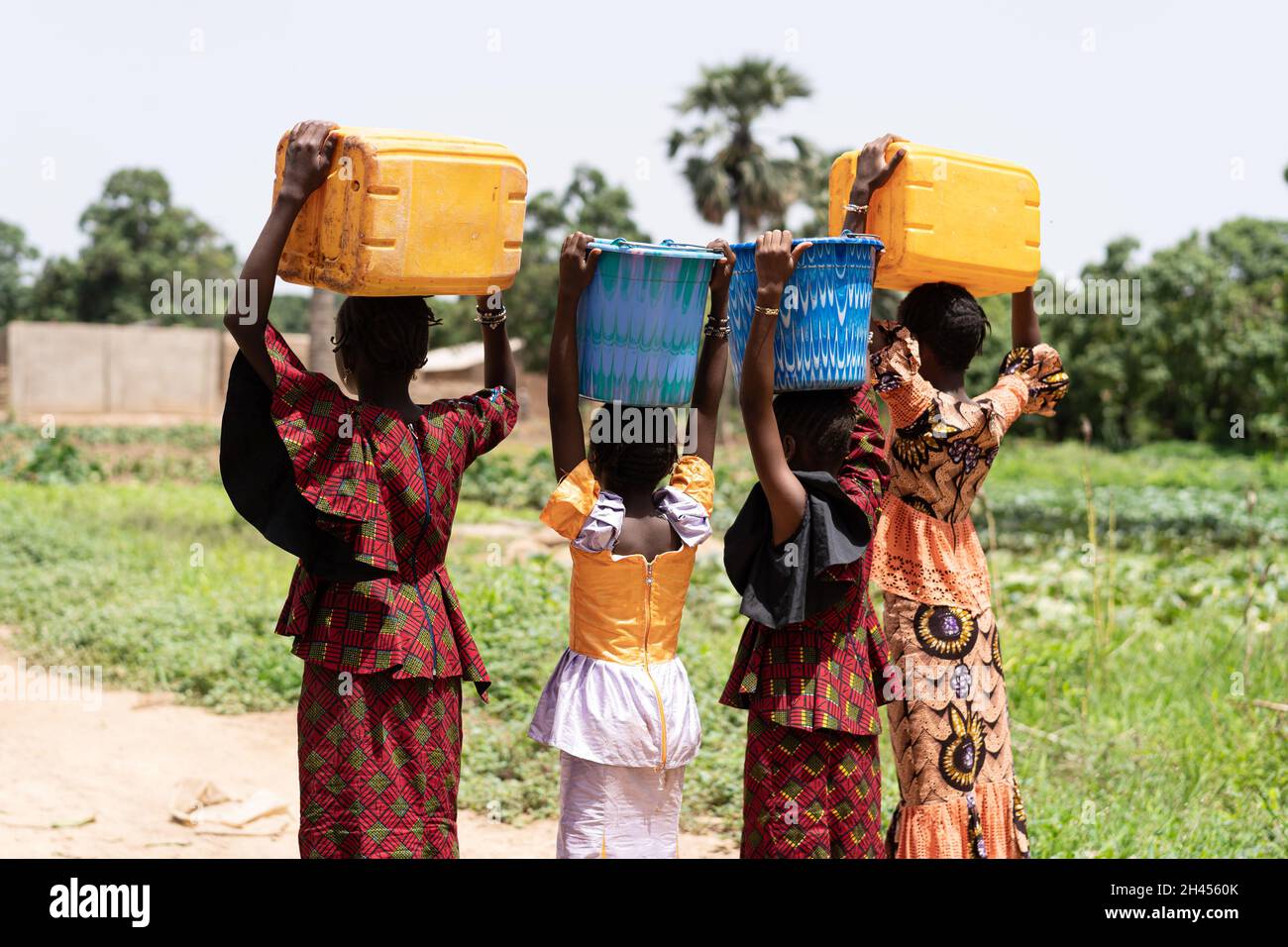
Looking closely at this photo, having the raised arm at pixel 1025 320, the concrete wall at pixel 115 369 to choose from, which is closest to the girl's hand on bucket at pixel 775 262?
the raised arm at pixel 1025 320

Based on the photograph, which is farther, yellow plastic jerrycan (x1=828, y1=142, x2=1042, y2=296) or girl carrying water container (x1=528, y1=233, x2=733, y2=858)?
yellow plastic jerrycan (x1=828, y1=142, x2=1042, y2=296)

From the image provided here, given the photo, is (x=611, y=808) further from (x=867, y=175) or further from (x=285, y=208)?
(x=867, y=175)

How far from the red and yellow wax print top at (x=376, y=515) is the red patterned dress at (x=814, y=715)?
63 cm

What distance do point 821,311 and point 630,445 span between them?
497mm

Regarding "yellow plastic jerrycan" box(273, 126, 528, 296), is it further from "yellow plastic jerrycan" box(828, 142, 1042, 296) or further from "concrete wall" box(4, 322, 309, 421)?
"concrete wall" box(4, 322, 309, 421)

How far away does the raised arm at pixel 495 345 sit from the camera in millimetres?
2734

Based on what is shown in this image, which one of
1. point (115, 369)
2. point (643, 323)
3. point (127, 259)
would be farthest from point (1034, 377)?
point (127, 259)

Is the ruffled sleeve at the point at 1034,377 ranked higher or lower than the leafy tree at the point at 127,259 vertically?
lower

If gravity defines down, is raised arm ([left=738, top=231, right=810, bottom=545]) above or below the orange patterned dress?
above

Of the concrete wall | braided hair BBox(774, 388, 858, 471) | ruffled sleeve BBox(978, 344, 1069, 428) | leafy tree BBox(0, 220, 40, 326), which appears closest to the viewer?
braided hair BBox(774, 388, 858, 471)

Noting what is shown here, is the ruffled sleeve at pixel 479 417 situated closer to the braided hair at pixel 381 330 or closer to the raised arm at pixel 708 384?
the braided hair at pixel 381 330

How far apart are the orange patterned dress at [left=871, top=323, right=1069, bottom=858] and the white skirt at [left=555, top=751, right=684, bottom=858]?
664 mm

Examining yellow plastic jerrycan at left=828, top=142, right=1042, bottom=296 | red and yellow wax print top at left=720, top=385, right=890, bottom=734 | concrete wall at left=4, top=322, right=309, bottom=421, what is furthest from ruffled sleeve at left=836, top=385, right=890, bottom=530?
concrete wall at left=4, top=322, right=309, bottom=421

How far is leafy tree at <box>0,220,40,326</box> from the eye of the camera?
116 feet
